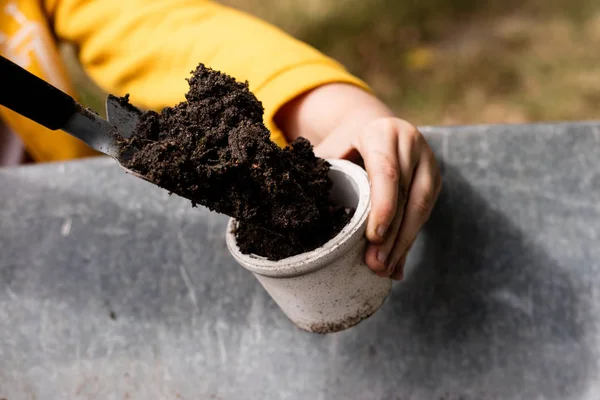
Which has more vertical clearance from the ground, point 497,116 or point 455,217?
point 455,217

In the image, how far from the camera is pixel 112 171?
3.04 ft

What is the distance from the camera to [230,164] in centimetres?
50

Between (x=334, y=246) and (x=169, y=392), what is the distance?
357 millimetres

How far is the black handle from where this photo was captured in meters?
0.43

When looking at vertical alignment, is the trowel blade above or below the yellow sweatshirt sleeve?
above

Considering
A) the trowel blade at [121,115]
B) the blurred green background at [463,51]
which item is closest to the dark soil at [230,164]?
the trowel blade at [121,115]

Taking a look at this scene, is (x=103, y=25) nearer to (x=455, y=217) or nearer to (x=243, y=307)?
(x=243, y=307)

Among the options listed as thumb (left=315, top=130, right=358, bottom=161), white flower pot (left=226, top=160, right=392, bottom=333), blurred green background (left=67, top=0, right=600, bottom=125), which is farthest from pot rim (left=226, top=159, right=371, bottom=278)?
blurred green background (left=67, top=0, right=600, bottom=125)

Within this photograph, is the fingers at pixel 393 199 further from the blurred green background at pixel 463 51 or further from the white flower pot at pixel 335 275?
the blurred green background at pixel 463 51

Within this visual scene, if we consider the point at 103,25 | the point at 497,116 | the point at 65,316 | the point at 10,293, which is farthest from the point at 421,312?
the point at 497,116

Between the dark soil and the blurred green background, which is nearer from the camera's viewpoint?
the dark soil

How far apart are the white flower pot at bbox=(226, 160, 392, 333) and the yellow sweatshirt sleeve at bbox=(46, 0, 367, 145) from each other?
0.24 m

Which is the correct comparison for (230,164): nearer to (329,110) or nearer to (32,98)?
(32,98)

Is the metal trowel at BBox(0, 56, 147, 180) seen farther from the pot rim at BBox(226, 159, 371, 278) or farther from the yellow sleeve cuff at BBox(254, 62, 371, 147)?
A: the yellow sleeve cuff at BBox(254, 62, 371, 147)
